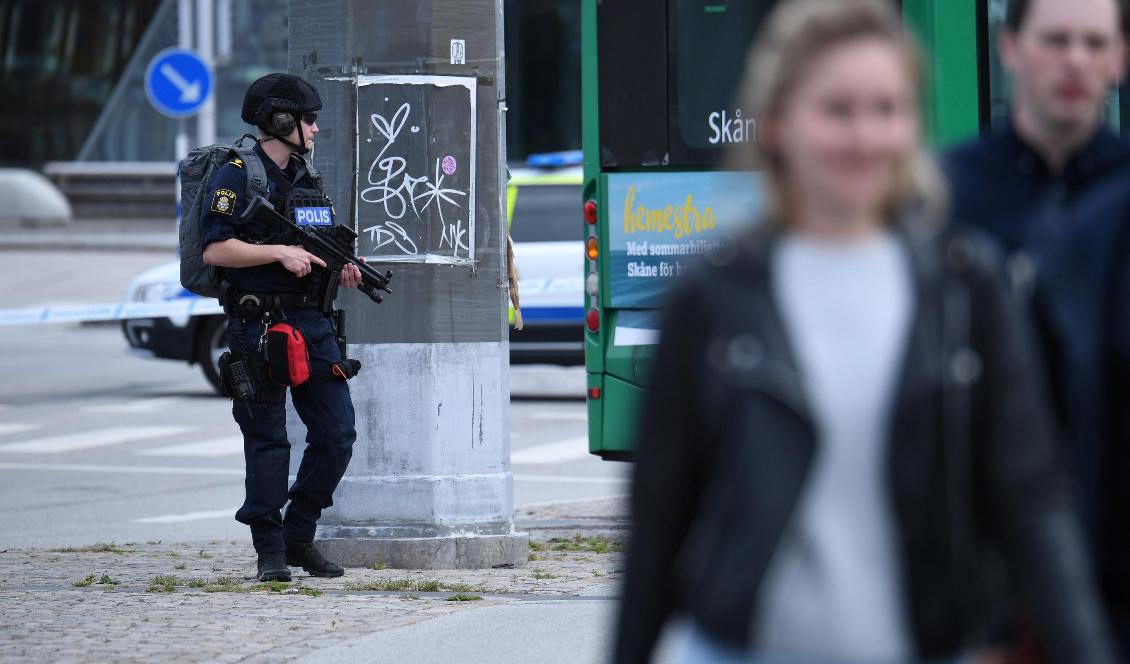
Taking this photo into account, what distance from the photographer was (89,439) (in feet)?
46.0

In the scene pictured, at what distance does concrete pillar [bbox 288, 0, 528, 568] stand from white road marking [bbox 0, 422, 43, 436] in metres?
6.99

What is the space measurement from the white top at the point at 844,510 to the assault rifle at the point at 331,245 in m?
5.24

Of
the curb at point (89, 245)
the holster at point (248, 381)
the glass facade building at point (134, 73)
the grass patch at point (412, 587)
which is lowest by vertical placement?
the grass patch at point (412, 587)

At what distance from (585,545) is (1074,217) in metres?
6.35

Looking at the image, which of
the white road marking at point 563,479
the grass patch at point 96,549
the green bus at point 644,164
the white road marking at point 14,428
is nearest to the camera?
the grass patch at point 96,549

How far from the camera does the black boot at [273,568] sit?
7.55 m

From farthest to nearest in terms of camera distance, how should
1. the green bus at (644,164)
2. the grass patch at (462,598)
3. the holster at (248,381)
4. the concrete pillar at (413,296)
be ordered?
the green bus at (644,164) < the concrete pillar at (413,296) < the holster at (248,381) < the grass patch at (462,598)

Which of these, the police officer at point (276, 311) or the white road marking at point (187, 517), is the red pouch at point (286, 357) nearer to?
the police officer at point (276, 311)

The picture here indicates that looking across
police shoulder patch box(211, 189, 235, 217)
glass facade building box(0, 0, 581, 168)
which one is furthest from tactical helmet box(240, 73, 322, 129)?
glass facade building box(0, 0, 581, 168)

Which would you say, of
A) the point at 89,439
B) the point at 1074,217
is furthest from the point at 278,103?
the point at 89,439

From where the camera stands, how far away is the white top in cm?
222

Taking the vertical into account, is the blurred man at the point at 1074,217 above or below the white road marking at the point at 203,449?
above

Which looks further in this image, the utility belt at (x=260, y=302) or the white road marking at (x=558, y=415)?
the white road marking at (x=558, y=415)

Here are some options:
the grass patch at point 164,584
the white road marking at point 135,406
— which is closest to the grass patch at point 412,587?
the grass patch at point 164,584
